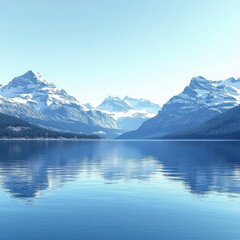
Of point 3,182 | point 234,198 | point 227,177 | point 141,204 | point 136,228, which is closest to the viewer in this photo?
point 136,228

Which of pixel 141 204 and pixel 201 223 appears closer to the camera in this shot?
pixel 201 223

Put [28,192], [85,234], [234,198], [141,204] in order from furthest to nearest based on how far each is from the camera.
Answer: [28,192], [234,198], [141,204], [85,234]

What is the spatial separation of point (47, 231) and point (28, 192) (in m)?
25.7

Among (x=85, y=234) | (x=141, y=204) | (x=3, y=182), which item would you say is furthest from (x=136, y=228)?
(x=3, y=182)

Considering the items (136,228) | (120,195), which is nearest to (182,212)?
(136,228)

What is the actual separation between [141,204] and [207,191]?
17.4 meters

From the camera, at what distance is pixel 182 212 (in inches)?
2104

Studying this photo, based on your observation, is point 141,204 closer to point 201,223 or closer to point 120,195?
point 120,195

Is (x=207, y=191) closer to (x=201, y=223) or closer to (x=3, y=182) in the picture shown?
(x=201, y=223)

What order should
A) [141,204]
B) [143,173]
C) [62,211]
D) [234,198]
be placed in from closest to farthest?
[62,211] → [141,204] → [234,198] → [143,173]

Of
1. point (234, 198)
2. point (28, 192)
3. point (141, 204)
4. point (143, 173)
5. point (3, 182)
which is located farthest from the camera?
point (143, 173)

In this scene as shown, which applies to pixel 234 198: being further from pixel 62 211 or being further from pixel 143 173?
pixel 143 173

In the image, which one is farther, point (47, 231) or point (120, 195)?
point (120, 195)

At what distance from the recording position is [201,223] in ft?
155
